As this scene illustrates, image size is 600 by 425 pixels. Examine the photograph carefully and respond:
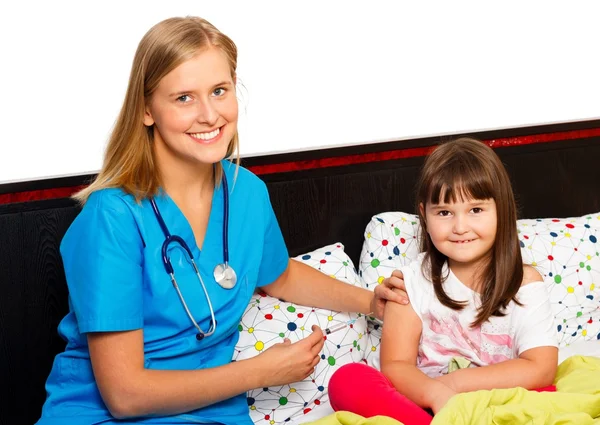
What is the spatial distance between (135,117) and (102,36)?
1.95 feet

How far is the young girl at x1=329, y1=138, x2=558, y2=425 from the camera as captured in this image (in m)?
1.74

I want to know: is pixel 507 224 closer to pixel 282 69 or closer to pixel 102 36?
pixel 282 69

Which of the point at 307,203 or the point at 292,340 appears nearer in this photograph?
the point at 292,340

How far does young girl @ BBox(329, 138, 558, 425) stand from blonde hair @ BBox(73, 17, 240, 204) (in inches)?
22.1

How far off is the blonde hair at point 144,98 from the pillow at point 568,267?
1.14 metres

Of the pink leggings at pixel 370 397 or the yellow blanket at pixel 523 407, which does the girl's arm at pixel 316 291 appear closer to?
the pink leggings at pixel 370 397

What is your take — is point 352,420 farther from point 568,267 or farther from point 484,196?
point 568,267

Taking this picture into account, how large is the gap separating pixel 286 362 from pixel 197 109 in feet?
1.75

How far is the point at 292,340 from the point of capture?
201cm

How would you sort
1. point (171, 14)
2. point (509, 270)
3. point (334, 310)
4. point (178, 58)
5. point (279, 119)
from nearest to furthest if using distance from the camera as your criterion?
1. point (178, 58)
2. point (509, 270)
3. point (334, 310)
4. point (171, 14)
5. point (279, 119)

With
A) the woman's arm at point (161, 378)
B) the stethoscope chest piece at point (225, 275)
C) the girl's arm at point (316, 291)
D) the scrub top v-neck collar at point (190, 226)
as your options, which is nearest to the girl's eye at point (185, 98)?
the scrub top v-neck collar at point (190, 226)

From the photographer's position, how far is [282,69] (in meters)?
2.42

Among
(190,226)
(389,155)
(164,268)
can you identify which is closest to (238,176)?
(190,226)

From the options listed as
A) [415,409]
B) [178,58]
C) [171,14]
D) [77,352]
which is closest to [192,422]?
[77,352]
